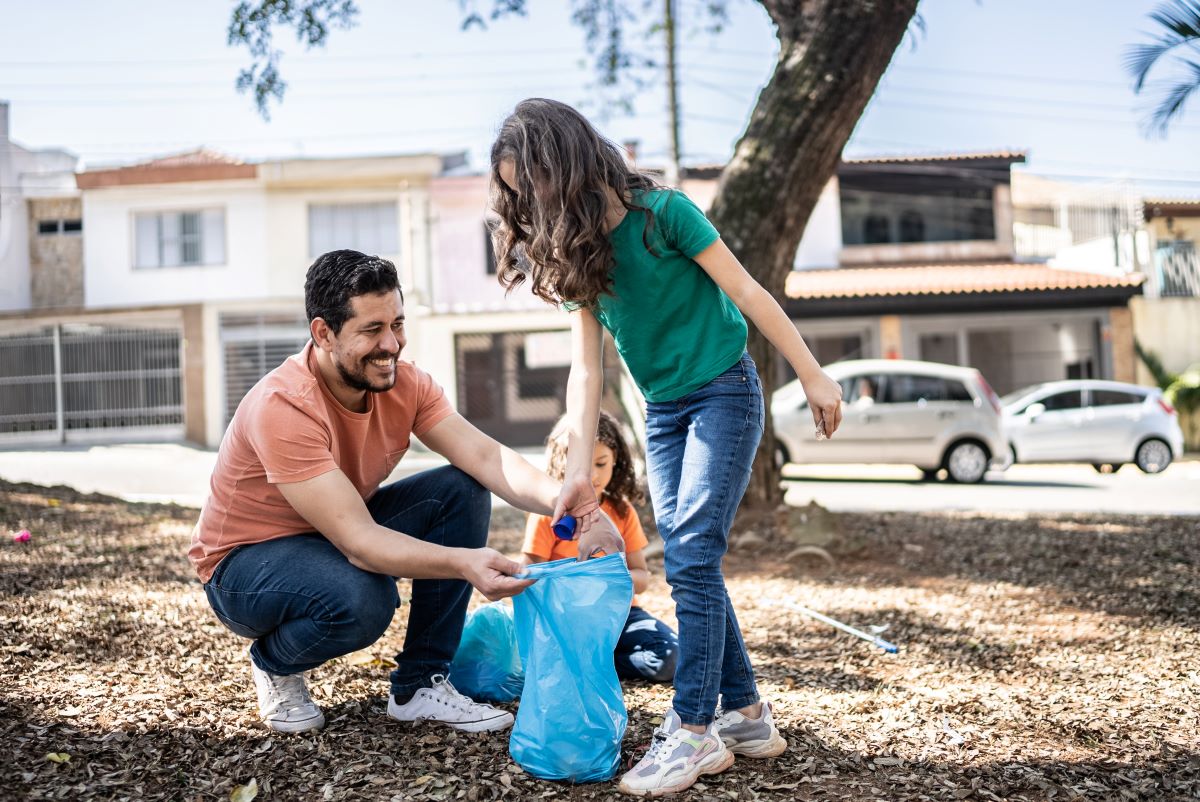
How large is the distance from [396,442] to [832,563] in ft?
10.6

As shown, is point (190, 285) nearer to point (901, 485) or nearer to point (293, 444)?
point (901, 485)

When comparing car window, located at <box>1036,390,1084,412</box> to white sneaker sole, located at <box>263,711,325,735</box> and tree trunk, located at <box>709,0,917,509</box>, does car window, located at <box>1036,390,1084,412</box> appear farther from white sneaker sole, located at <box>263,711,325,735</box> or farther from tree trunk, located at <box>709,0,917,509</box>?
white sneaker sole, located at <box>263,711,325,735</box>

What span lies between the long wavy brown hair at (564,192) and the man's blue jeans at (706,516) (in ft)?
1.39

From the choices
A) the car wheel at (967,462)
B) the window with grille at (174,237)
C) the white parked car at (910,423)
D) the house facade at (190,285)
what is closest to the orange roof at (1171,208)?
the white parked car at (910,423)

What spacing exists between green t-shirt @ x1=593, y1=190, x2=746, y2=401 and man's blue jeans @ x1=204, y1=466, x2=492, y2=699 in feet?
2.27

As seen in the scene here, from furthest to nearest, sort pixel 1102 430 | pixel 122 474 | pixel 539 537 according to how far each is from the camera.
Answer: pixel 1102 430 < pixel 122 474 < pixel 539 537

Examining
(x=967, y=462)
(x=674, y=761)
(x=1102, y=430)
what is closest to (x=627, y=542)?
(x=674, y=761)

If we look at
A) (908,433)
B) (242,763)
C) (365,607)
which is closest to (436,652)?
(365,607)

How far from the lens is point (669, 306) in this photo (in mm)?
2607

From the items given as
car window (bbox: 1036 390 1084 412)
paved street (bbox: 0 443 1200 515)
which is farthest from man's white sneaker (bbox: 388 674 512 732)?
car window (bbox: 1036 390 1084 412)

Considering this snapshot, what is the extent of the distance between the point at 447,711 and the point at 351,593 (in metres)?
0.49

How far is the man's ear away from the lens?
2674mm

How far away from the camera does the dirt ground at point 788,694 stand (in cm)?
249

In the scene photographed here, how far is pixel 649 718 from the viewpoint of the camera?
2.98 m
